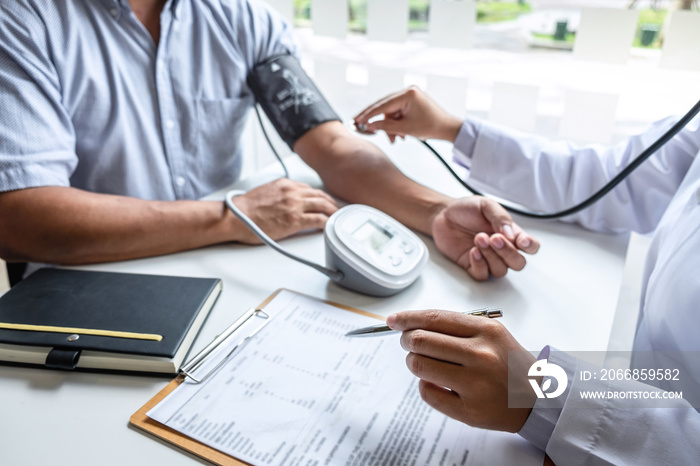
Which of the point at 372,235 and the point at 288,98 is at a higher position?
the point at 288,98

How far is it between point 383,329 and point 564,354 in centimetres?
20

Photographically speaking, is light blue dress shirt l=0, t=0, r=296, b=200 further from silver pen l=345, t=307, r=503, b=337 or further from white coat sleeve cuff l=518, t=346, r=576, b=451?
white coat sleeve cuff l=518, t=346, r=576, b=451

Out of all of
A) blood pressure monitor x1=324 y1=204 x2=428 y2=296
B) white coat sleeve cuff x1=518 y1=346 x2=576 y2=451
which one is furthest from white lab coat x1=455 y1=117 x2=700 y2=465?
blood pressure monitor x1=324 y1=204 x2=428 y2=296

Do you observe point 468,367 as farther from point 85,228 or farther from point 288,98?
point 288,98

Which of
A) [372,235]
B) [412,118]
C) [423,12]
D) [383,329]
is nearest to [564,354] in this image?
[383,329]

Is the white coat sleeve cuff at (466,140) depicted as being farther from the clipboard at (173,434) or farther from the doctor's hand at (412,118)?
the clipboard at (173,434)

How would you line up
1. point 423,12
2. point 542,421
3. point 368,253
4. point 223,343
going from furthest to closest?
1. point 423,12
2. point 368,253
3. point 223,343
4. point 542,421

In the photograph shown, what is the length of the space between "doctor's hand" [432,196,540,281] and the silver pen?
0.17 metres

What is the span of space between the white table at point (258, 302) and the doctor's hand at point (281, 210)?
26mm

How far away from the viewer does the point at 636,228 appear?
930 mm

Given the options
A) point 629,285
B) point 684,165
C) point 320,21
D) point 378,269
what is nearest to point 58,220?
point 378,269

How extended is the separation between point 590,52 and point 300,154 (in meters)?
0.82

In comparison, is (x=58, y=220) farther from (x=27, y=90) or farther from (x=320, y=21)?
(x=320, y=21)

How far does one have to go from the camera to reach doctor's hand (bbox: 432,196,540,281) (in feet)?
2.53
